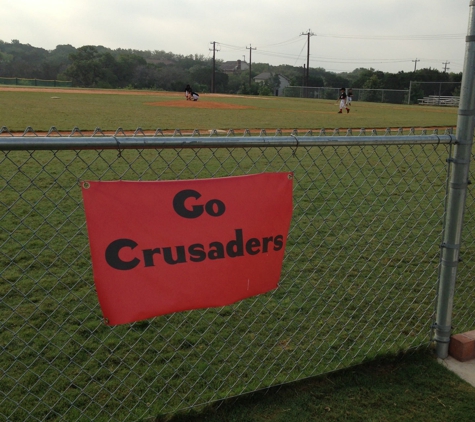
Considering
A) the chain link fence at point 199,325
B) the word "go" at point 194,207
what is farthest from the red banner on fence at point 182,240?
the chain link fence at point 199,325

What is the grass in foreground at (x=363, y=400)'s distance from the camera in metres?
2.88

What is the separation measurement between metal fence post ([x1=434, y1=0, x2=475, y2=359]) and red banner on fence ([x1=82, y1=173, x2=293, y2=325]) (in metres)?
1.21

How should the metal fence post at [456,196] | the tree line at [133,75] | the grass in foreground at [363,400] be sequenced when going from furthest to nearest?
1. the tree line at [133,75]
2. the metal fence post at [456,196]
3. the grass in foreground at [363,400]

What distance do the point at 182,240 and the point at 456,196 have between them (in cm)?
187

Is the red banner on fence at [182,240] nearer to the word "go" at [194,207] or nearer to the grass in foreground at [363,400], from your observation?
the word "go" at [194,207]

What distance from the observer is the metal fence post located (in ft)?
10.0

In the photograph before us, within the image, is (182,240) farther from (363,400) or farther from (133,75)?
(133,75)

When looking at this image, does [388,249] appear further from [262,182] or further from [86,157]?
[86,157]

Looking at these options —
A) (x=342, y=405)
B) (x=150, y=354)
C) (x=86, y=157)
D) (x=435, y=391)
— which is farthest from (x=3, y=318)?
(x=86, y=157)

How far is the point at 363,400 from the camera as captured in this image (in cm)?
304

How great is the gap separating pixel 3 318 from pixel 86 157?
22.9ft

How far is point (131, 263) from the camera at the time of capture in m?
2.45

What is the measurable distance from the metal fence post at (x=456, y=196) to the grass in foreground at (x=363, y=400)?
311 millimetres

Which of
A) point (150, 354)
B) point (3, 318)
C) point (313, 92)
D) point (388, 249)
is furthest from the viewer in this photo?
point (313, 92)
